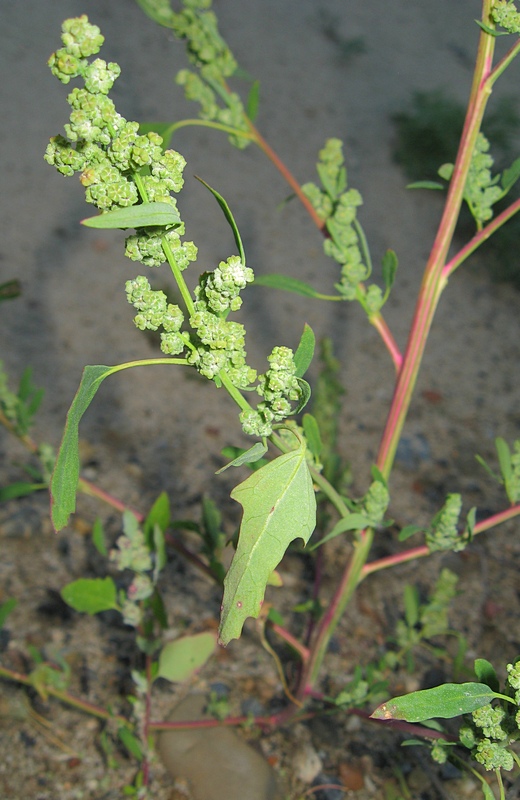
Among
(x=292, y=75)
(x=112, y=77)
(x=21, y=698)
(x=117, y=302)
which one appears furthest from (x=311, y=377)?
(x=292, y=75)

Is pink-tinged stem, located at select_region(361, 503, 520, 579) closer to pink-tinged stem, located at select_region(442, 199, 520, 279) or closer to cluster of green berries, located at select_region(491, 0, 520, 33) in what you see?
pink-tinged stem, located at select_region(442, 199, 520, 279)

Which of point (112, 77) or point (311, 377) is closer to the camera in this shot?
point (112, 77)

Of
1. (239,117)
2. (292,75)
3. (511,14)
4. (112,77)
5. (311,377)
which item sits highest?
(511,14)

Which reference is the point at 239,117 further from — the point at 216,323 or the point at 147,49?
the point at 147,49

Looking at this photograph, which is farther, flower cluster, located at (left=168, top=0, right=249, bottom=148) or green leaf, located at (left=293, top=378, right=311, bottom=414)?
flower cluster, located at (left=168, top=0, right=249, bottom=148)

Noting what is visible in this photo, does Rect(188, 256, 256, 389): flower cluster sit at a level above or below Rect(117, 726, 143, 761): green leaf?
above

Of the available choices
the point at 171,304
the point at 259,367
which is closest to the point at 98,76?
the point at 171,304

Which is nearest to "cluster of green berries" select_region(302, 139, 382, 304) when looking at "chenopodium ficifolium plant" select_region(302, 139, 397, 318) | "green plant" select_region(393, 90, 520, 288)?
"chenopodium ficifolium plant" select_region(302, 139, 397, 318)
